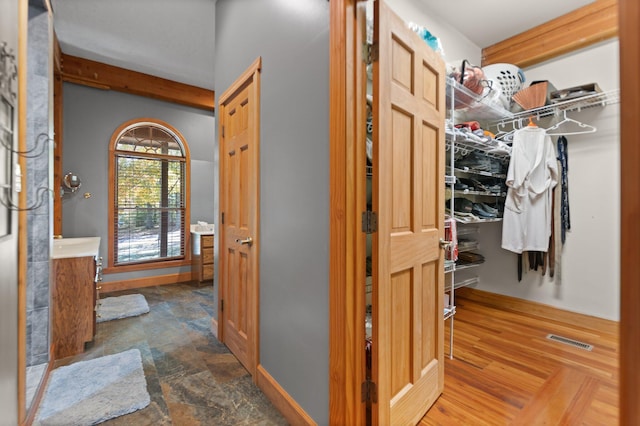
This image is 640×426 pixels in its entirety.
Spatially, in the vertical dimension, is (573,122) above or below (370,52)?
above

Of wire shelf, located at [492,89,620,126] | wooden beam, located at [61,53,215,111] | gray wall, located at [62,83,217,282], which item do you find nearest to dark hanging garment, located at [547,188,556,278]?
wire shelf, located at [492,89,620,126]

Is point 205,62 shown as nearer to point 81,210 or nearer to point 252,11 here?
point 252,11

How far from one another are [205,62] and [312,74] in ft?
10.1

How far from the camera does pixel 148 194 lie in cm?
445

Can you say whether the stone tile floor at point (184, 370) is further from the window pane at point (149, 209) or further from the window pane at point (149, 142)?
the window pane at point (149, 142)

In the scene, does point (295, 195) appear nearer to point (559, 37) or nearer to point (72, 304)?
point (72, 304)

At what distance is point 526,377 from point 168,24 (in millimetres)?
4467

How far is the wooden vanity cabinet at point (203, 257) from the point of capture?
4.25 m

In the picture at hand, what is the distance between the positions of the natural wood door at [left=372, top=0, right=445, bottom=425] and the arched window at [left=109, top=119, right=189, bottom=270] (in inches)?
160

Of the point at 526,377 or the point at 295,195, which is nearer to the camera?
the point at 295,195

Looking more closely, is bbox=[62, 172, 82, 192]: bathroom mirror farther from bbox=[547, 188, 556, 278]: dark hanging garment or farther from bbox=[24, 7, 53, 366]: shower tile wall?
bbox=[547, 188, 556, 278]: dark hanging garment

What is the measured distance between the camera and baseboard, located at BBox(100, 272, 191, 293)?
4.06 m

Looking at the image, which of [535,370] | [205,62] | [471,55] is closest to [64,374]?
[535,370]

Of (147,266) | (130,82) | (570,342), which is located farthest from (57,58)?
(570,342)
